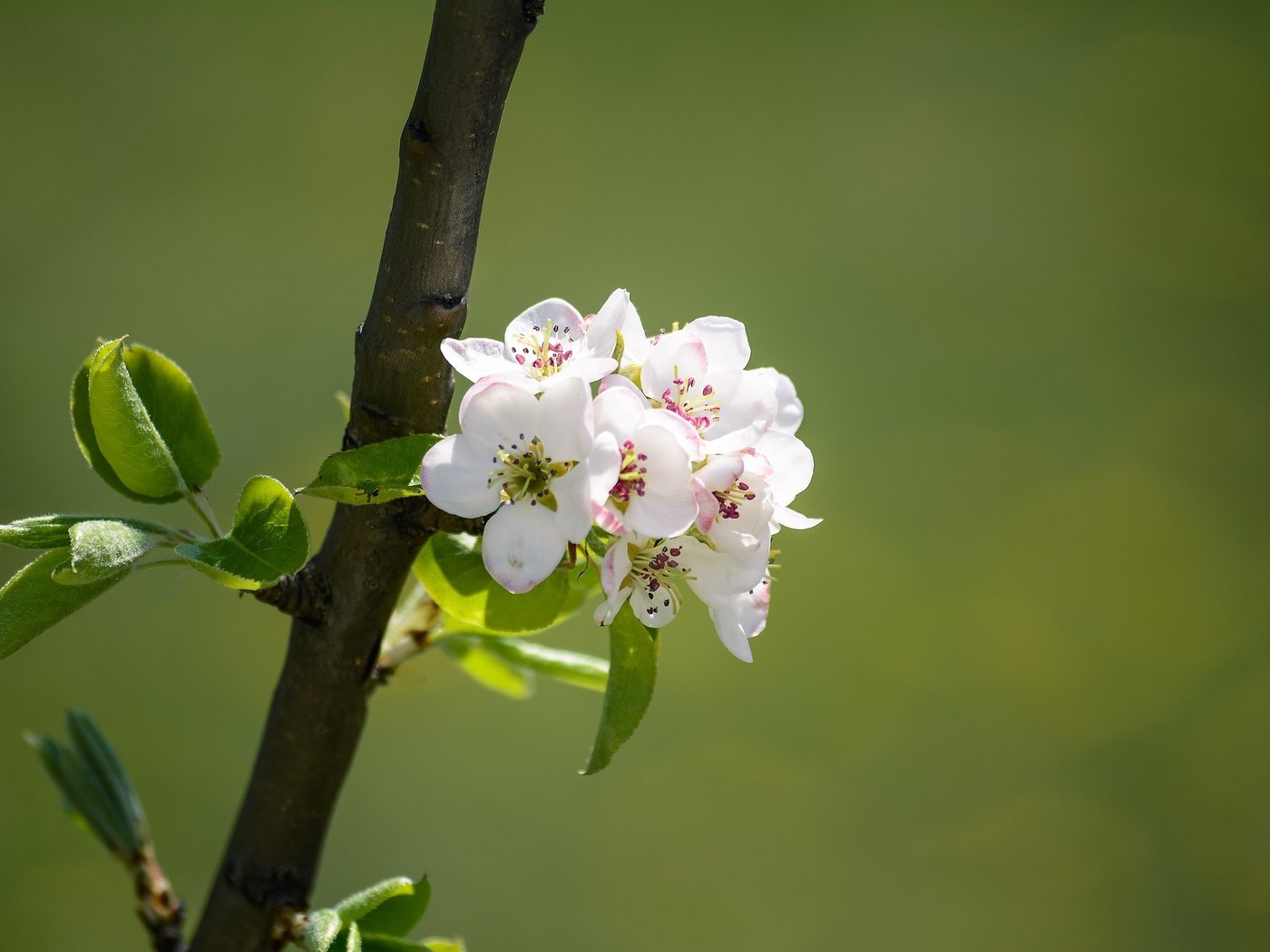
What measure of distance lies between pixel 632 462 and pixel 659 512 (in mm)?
20

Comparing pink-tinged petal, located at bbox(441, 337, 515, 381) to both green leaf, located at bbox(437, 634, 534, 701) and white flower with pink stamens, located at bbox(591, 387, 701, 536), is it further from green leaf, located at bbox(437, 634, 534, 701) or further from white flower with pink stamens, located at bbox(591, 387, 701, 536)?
green leaf, located at bbox(437, 634, 534, 701)

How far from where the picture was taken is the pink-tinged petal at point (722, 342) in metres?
0.42

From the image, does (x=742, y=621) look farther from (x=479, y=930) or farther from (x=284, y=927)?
(x=479, y=930)

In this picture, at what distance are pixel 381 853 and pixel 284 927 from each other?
0.83 meters

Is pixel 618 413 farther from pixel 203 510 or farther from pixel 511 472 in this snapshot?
pixel 203 510

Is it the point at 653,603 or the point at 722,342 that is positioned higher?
the point at 722,342

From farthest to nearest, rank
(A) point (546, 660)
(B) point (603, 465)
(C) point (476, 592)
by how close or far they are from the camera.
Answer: (A) point (546, 660), (C) point (476, 592), (B) point (603, 465)

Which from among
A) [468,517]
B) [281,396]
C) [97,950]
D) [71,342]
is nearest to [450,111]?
[468,517]

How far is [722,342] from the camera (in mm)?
420

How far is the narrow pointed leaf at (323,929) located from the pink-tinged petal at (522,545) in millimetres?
166

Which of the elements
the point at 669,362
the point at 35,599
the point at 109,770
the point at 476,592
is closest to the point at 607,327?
the point at 669,362

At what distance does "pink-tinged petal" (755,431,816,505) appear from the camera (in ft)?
1.34

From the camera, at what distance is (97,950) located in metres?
1.27

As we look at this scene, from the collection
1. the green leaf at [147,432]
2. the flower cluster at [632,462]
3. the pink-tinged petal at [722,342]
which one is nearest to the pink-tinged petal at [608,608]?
the flower cluster at [632,462]
